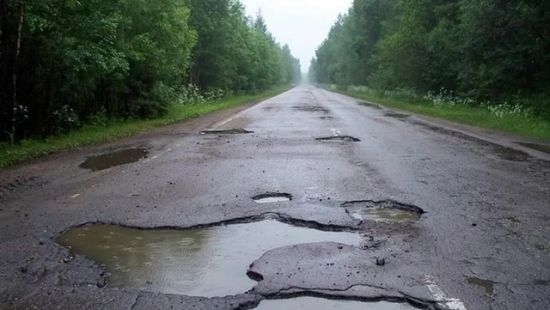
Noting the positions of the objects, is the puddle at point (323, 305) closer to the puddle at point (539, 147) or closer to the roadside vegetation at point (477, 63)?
the puddle at point (539, 147)

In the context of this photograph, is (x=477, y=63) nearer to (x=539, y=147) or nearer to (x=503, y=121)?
(x=503, y=121)

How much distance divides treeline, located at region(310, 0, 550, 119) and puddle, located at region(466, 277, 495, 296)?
17.9 m

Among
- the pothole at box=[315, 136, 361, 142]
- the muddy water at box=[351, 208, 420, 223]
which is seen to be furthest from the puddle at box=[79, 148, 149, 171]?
the muddy water at box=[351, 208, 420, 223]

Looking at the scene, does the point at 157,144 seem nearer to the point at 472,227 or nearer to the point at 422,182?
the point at 422,182

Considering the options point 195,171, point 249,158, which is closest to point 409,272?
point 195,171

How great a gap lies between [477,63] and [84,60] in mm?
18810

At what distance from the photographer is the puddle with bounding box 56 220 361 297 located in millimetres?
4387

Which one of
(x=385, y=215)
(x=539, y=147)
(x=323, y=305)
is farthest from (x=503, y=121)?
(x=323, y=305)

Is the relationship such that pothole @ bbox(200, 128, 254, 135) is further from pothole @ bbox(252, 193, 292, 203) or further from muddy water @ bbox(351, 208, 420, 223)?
muddy water @ bbox(351, 208, 420, 223)

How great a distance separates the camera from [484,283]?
429 cm

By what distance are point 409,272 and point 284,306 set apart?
1.21 meters

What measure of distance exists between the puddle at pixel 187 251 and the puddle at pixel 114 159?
461cm

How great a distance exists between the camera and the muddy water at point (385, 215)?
6273mm

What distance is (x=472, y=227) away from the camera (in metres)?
5.89
